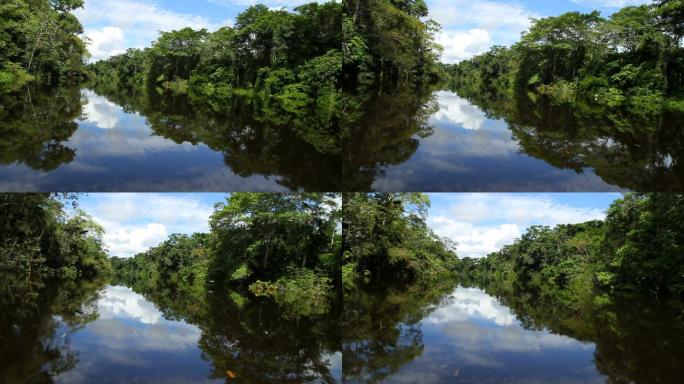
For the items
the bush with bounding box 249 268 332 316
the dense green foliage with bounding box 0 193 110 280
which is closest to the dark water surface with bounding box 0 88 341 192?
the dense green foliage with bounding box 0 193 110 280

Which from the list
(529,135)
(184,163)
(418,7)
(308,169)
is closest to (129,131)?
(184,163)

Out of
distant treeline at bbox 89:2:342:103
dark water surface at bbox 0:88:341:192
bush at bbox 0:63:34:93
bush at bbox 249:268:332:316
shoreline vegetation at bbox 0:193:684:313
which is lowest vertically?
bush at bbox 249:268:332:316

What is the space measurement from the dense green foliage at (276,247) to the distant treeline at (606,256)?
0.82 meters

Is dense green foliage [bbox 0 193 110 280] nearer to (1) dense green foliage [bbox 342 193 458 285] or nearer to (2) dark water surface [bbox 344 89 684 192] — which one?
(1) dense green foliage [bbox 342 193 458 285]

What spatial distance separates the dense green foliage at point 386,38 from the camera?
4363 millimetres

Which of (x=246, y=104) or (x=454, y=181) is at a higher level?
(x=246, y=104)

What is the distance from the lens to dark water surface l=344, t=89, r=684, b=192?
2.91 metres

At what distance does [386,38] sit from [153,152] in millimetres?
2207

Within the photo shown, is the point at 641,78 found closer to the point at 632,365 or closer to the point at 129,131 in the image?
the point at 632,365

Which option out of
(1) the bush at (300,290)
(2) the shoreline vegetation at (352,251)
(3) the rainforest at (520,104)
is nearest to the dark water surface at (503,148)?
(3) the rainforest at (520,104)

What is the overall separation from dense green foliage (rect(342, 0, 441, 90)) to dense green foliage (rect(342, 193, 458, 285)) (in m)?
1.97

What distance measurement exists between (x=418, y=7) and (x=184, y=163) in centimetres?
242

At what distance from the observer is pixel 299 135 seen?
3898 millimetres

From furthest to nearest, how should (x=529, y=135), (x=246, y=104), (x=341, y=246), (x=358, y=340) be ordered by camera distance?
(x=246, y=104)
(x=529, y=135)
(x=341, y=246)
(x=358, y=340)
